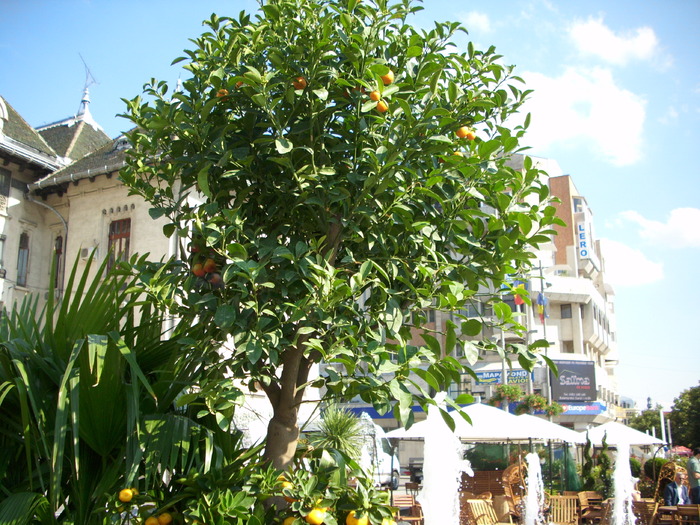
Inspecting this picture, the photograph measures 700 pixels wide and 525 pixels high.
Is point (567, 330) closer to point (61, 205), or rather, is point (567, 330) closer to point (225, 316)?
point (61, 205)

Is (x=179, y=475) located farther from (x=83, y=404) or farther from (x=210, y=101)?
(x=210, y=101)

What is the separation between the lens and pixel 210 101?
3701 mm

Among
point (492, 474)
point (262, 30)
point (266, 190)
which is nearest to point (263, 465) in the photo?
point (266, 190)

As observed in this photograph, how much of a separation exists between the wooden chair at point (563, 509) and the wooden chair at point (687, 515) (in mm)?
1860

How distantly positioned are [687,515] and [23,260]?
72.6 feet

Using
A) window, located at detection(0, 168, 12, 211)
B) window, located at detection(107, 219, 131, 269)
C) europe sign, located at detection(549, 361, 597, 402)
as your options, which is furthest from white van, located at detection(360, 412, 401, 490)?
europe sign, located at detection(549, 361, 597, 402)

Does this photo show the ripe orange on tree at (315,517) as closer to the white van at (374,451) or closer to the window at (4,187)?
the white van at (374,451)

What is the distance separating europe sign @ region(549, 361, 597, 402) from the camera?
4688 centimetres

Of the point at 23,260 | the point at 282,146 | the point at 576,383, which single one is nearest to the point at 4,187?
the point at 23,260

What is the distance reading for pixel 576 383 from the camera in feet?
155

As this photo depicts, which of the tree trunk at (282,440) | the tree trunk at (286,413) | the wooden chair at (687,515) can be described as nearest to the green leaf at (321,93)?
the tree trunk at (286,413)

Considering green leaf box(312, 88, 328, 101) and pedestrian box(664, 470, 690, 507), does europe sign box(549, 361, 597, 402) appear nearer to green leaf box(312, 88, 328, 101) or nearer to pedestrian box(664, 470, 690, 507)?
pedestrian box(664, 470, 690, 507)

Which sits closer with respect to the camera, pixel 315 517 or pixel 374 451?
pixel 315 517

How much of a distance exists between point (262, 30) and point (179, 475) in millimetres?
2660
